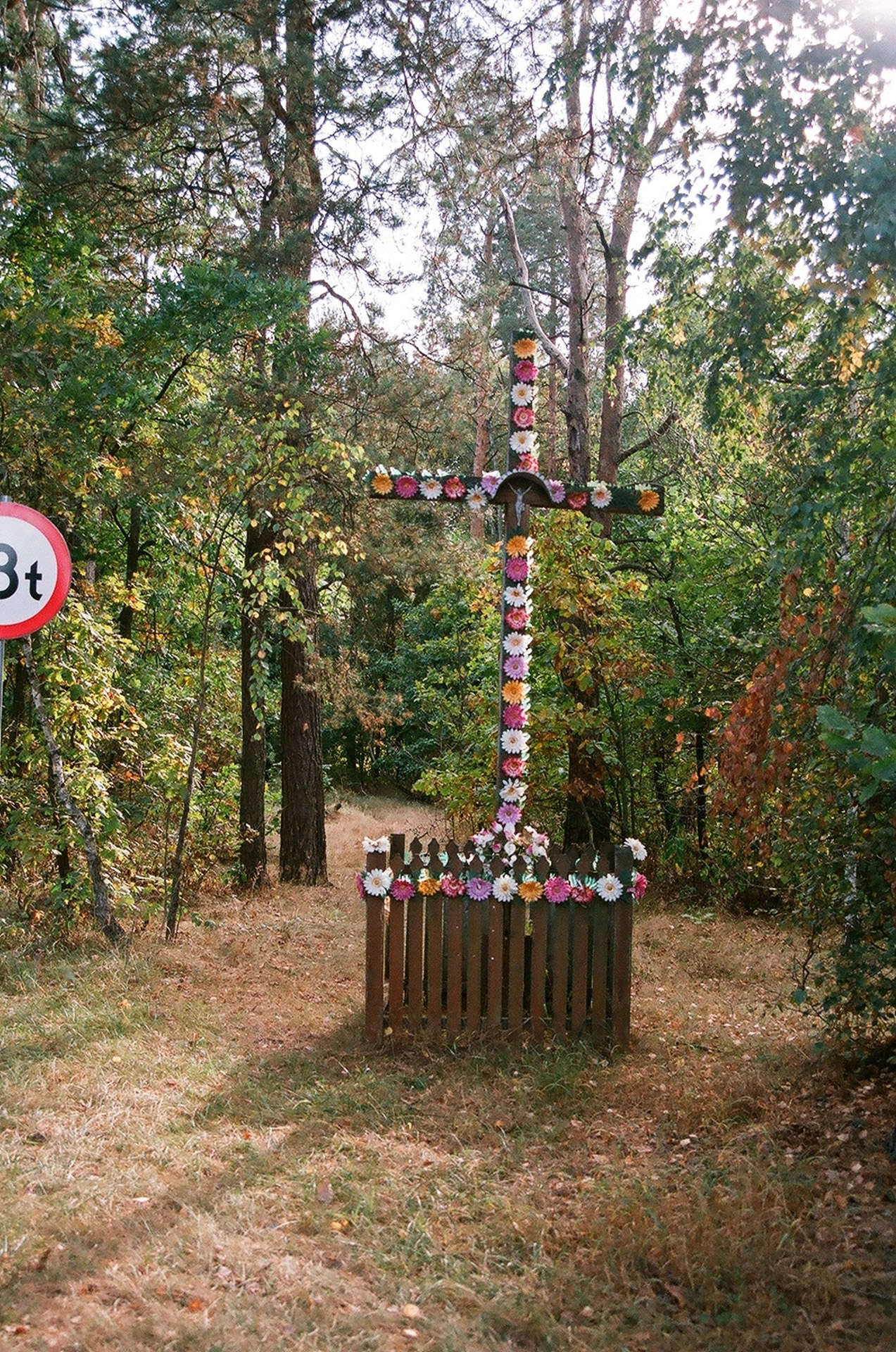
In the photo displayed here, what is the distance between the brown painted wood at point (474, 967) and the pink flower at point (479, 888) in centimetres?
6

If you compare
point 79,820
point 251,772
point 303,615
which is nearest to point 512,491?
point 79,820

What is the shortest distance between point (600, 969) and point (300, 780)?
640cm

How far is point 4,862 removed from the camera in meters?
8.12

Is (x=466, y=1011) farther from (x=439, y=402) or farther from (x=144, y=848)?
(x=439, y=402)

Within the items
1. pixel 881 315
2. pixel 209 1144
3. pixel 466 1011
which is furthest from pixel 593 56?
pixel 209 1144

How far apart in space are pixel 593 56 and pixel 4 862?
650cm

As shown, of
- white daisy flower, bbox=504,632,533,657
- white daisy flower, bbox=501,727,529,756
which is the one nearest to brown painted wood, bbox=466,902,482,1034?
white daisy flower, bbox=501,727,529,756

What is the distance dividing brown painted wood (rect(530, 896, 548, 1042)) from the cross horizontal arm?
239 centimetres

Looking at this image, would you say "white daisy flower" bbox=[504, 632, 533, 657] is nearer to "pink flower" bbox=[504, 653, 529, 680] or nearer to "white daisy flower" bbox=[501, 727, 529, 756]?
"pink flower" bbox=[504, 653, 529, 680]

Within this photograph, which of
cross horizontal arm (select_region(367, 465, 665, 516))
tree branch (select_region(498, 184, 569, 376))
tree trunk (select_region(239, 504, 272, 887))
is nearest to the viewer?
cross horizontal arm (select_region(367, 465, 665, 516))

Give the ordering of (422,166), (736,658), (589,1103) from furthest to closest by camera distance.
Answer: (422,166) < (736,658) < (589,1103)

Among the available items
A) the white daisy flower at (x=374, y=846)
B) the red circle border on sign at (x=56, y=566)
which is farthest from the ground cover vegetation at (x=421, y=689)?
the red circle border on sign at (x=56, y=566)

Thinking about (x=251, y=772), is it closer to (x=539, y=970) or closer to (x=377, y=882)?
(x=377, y=882)

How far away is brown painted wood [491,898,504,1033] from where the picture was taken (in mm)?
6086
